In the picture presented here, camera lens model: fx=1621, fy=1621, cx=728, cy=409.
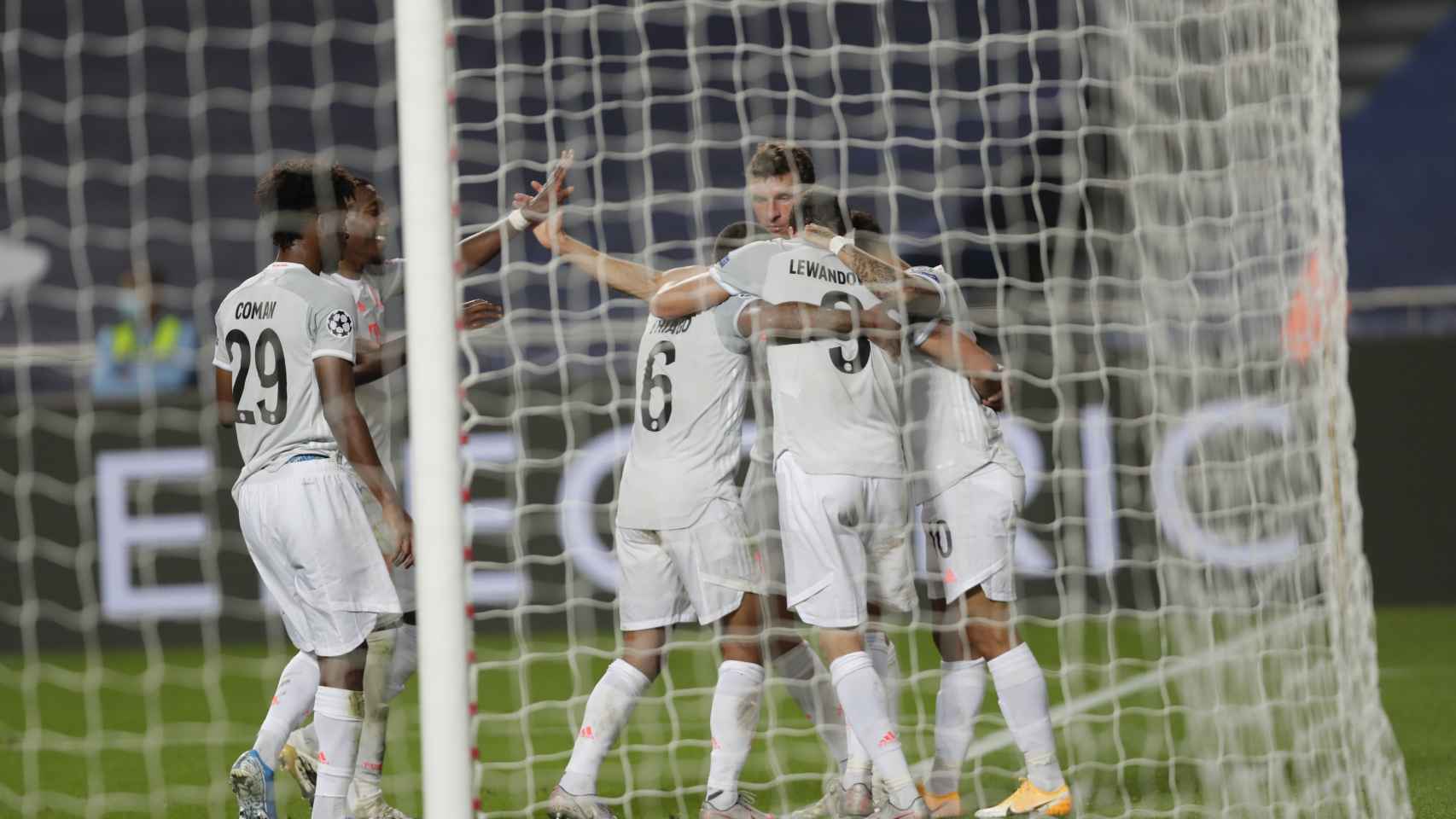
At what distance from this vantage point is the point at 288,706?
433 centimetres

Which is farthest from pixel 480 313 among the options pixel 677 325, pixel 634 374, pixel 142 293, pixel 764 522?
pixel 634 374

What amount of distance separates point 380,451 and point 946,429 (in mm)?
1601

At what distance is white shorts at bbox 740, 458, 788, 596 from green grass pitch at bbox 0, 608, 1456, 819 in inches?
15.0

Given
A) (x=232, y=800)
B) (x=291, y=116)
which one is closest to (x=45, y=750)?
(x=232, y=800)

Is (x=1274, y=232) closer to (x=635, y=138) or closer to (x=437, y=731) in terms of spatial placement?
(x=437, y=731)

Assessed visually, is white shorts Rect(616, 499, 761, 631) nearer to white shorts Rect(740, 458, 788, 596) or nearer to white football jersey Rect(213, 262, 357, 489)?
white shorts Rect(740, 458, 788, 596)

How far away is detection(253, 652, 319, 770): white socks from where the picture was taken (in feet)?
13.9

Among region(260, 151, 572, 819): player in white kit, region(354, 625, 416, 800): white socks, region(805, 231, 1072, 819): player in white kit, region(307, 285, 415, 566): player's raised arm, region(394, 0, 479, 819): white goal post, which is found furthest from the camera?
region(354, 625, 416, 800): white socks

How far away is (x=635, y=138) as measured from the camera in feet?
38.8

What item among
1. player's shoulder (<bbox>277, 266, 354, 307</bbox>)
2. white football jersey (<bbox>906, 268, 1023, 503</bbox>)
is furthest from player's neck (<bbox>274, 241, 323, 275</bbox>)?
white football jersey (<bbox>906, 268, 1023, 503</bbox>)

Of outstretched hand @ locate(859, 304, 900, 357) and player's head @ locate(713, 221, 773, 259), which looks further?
player's head @ locate(713, 221, 773, 259)

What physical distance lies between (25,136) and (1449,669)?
1137cm

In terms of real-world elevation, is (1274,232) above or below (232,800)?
above

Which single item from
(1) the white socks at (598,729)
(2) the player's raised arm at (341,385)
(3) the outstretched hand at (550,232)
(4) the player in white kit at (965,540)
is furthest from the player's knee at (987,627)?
(2) the player's raised arm at (341,385)
